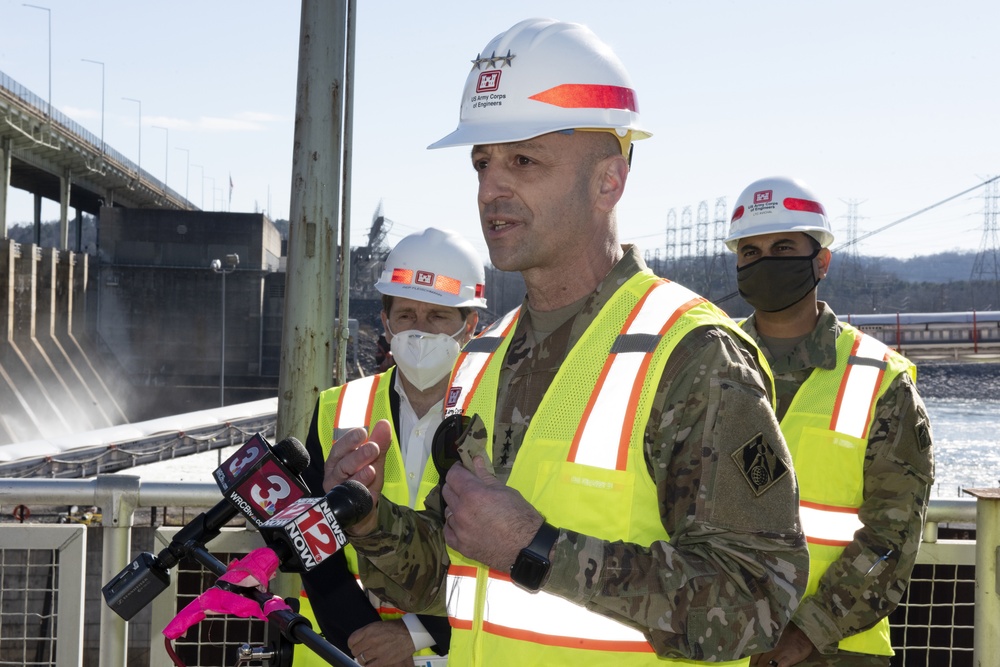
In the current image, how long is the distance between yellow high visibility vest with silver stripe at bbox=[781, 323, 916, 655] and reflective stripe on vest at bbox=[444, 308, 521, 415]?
4.72 ft

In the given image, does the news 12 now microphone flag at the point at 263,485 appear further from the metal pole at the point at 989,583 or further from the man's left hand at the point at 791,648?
the metal pole at the point at 989,583

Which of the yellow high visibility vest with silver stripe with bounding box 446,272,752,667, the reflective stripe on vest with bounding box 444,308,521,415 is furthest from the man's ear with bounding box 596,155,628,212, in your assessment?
the reflective stripe on vest with bounding box 444,308,521,415

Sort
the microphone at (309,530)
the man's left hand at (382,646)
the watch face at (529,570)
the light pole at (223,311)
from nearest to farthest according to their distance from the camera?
1. the watch face at (529,570)
2. the microphone at (309,530)
3. the man's left hand at (382,646)
4. the light pole at (223,311)

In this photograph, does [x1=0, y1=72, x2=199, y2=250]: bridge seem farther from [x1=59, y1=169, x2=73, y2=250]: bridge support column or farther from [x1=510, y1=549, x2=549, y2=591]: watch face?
[x1=510, y1=549, x2=549, y2=591]: watch face

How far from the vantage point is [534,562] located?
6.10 ft

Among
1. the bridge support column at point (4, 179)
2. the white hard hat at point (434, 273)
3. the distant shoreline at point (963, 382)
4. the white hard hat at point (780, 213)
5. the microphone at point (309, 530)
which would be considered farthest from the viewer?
the distant shoreline at point (963, 382)

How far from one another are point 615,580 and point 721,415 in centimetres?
37

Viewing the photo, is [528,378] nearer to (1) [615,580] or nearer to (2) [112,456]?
(1) [615,580]

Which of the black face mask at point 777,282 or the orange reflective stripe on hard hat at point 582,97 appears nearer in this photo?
the orange reflective stripe on hard hat at point 582,97

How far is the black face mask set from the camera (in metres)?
4.06

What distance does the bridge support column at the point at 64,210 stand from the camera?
185 feet

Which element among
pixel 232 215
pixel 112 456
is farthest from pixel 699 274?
pixel 112 456

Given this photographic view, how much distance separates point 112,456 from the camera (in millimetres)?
25484

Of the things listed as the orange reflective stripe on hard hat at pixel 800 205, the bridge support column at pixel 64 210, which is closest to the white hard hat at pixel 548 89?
the orange reflective stripe on hard hat at pixel 800 205
